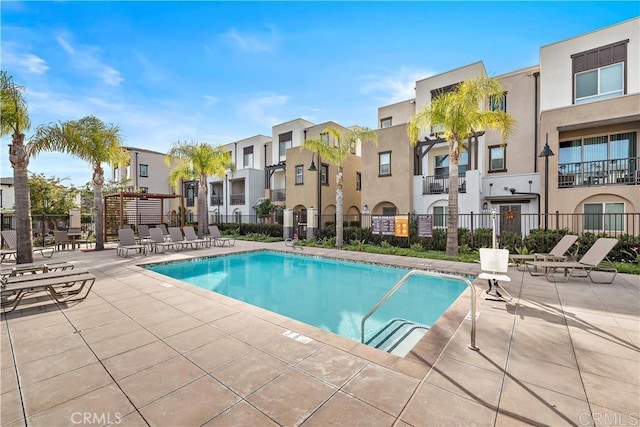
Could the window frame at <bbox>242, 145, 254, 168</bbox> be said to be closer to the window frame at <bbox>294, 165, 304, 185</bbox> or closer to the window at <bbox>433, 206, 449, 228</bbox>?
the window frame at <bbox>294, 165, 304, 185</bbox>

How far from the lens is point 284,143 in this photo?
26.8m

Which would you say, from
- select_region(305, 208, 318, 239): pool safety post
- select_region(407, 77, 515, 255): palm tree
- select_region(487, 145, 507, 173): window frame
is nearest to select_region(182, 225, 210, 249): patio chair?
select_region(305, 208, 318, 239): pool safety post

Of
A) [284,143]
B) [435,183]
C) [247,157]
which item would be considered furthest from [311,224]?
[247,157]

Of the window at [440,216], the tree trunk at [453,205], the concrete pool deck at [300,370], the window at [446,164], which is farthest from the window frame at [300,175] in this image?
the concrete pool deck at [300,370]

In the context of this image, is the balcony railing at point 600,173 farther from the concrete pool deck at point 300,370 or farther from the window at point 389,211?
the concrete pool deck at point 300,370

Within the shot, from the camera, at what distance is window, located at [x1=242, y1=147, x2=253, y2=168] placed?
29.9 meters

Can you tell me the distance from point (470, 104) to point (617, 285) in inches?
290

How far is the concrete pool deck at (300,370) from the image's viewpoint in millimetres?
2545

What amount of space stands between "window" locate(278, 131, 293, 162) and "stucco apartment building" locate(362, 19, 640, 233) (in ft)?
33.0

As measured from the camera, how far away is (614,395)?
9.12 feet

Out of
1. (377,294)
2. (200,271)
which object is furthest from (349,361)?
(200,271)

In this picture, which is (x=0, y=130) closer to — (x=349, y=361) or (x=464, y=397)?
(x=349, y=361)

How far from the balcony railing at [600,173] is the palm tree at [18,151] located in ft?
69.4

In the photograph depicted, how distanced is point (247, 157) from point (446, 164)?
67.1 feet
